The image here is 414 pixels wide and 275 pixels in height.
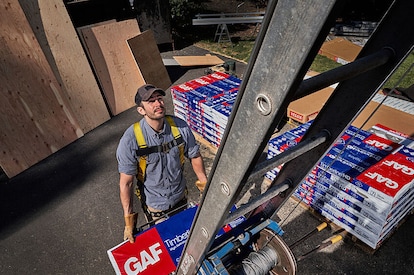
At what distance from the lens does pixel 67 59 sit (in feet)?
23.6

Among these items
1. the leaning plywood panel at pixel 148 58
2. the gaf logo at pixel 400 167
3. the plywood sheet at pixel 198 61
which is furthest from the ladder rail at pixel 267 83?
the plywood sheet at pixel 198 61

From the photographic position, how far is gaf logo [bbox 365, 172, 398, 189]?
3.82 metres

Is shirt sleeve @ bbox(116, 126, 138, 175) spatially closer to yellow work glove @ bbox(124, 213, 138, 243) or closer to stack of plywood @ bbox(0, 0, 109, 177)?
yellow work glove @ bbox(124, 213, 138, 243)

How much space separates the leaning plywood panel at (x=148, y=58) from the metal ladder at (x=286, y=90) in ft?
26.3

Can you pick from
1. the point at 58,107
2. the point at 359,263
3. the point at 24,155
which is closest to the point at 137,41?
the point at 58,107

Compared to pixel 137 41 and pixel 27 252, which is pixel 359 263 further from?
pixel 137 41

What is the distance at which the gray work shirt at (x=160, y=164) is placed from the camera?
3.16 meters

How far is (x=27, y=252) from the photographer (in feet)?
15.8

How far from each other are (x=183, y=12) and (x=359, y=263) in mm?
13904

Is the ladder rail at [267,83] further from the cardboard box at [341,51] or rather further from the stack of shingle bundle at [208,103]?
the cardboard box at [341,51]

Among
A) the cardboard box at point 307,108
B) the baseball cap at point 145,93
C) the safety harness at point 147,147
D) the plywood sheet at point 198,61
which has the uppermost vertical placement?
the baseball cap at point 145,93

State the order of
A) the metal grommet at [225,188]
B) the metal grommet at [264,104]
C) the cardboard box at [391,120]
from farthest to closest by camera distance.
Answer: the cardboard box at [391,120] < the metal grommet at [225,188] < the metal grommet at [264,104]

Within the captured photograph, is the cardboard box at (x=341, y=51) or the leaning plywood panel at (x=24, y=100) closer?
the leaning plywood panel at (x=24, y=100)

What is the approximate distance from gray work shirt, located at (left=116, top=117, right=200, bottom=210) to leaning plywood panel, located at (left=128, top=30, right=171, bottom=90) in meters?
6.09
